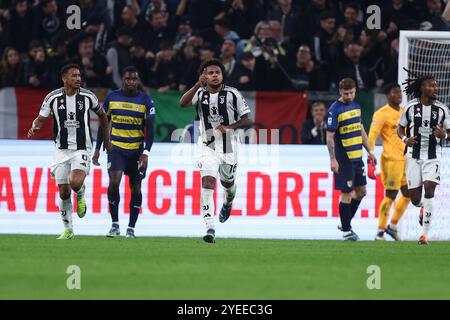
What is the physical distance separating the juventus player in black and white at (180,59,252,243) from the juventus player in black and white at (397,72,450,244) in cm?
241

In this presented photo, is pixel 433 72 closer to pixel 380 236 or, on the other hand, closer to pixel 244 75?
pixel 380 236

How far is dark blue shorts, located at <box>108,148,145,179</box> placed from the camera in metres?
16.5

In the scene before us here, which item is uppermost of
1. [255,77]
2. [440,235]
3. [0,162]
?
[255,77]

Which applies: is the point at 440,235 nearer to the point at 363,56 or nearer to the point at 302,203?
the point at 302,203

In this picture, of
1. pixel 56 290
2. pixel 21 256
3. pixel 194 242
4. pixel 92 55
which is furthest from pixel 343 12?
pixel 56 290

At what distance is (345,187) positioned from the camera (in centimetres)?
1642

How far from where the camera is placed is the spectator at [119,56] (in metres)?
20.7

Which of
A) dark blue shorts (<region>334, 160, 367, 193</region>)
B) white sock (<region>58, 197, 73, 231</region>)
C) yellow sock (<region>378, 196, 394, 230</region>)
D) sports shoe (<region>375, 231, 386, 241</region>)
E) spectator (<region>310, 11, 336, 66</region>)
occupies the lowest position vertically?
sports shoe (<region>375, 231, 386, 241</region>)

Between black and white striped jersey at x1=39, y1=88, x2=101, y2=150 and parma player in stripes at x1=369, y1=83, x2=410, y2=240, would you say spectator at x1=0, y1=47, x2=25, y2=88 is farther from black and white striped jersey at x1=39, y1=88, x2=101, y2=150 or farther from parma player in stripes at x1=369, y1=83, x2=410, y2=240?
parma player in stripes at x1=369, y1=83, x2=410, y2=240

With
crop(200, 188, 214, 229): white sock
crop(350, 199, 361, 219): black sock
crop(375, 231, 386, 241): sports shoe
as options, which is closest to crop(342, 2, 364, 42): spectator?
crop(375, 231, 386, 241): sports shoe

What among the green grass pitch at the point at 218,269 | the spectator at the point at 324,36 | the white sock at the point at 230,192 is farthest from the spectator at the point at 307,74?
the green grass pitch at the point at 218,269

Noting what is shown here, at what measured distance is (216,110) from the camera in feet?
49.7

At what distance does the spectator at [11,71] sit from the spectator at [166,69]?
91.1 inches
